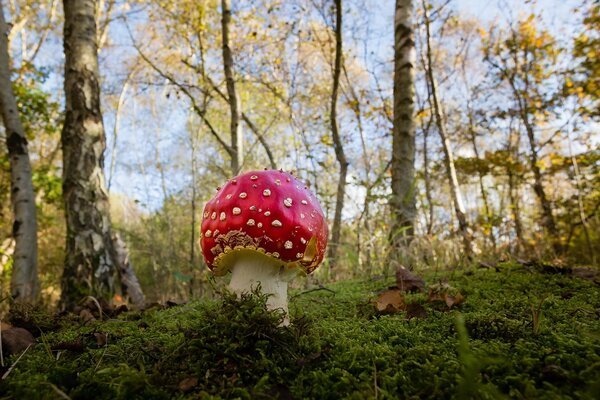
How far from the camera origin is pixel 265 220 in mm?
1478

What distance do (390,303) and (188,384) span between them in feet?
3.84

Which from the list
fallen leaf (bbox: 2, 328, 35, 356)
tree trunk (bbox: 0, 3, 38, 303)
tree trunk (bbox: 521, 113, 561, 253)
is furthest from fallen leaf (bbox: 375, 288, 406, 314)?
tree trunk (bbox: 521, 113, 561, 253)

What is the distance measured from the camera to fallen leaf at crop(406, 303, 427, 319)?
164 cm

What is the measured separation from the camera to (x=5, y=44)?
473 centimetres

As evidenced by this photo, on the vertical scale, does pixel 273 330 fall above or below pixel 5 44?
below

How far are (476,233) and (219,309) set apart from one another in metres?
4.26

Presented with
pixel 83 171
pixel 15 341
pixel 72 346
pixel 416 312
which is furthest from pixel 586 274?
pixel 83 171

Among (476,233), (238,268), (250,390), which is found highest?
(476,233)

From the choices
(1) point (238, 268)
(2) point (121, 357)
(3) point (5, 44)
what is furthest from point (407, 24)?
(3) point (5, 44)

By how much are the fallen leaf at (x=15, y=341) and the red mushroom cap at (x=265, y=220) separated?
31.5 inches

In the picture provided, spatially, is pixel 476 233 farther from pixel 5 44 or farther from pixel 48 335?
pixel 5 44

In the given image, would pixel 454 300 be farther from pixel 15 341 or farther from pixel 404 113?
pixel 404 113

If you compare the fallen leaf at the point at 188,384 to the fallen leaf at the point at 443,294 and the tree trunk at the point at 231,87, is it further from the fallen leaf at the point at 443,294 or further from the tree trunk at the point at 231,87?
the tree trunk at the point at 231,87

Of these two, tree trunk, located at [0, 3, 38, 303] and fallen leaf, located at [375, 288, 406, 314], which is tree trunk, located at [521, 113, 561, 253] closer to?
fallen leaf, located at [375, 288, 406, 314]
